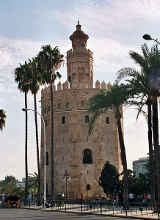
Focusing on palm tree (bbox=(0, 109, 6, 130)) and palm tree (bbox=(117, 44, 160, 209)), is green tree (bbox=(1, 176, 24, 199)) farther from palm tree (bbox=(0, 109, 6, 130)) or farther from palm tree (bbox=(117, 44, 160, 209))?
palm tree (bbox=(117, 44, 160, 209))

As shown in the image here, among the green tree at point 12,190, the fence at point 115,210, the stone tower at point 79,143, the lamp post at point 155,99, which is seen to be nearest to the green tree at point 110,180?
the fence at point 115,210

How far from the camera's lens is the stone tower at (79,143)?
49656 mm

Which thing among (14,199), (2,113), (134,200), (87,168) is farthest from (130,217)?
(87,168)

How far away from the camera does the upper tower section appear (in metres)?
53.2

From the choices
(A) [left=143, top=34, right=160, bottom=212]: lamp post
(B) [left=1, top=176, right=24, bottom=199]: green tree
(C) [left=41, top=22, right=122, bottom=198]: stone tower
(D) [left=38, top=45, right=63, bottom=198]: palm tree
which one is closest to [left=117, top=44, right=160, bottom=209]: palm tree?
(A) [left=143, top=34, right=160, bottom=212]: lamp post

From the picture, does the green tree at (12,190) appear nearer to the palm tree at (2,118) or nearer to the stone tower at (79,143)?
the stone tower at (79,143)

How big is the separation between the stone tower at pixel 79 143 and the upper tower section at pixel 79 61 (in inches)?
30.9

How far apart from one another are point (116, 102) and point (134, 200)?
44.5 ft

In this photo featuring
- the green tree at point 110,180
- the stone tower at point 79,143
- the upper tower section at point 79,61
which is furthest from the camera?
the upper tower section at point 79,61

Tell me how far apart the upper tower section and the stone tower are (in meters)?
0.78

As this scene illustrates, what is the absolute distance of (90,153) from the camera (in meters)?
50.5

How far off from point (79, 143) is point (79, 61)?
11061mm

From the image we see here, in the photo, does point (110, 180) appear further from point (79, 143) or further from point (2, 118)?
point (2, 118)

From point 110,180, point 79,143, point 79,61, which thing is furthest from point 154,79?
point 79,61
